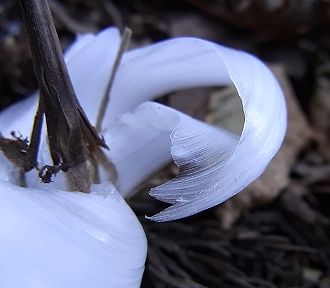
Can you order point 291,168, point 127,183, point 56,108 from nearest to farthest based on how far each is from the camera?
point 56,108, point 127,183, point 291,168

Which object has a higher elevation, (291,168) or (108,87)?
(108,87)

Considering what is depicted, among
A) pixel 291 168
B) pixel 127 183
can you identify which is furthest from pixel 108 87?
pixel 291 168

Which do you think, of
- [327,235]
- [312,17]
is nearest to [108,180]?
[327,235]

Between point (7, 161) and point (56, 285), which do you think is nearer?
point (56, 285)

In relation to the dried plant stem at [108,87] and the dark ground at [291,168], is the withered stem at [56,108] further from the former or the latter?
the dark ground at [291,168]

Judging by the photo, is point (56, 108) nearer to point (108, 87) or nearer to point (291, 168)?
point (108, 87)

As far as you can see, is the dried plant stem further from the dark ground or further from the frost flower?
the dark ground

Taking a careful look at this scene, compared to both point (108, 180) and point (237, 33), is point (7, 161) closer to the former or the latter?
point (108, 180)
